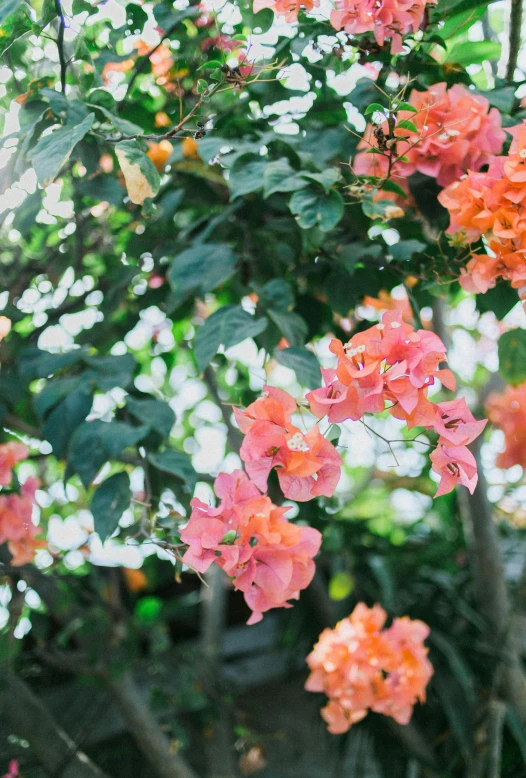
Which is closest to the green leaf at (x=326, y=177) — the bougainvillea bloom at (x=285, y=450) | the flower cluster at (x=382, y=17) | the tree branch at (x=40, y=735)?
the flower cluster at (x=382, y=17)

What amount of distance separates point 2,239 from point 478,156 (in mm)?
919

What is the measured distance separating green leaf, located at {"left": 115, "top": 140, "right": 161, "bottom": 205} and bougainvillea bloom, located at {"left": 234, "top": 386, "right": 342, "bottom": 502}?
25cm

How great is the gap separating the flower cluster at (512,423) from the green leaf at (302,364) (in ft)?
2.40

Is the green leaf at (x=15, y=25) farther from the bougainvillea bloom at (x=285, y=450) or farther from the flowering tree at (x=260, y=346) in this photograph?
the bougainvillea bloom at (x=285, y=450)

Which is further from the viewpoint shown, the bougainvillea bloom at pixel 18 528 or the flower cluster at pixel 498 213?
the bougainvillea bloom at pixel 18 528

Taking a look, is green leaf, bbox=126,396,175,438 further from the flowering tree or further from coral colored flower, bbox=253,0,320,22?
coral colored flower, bbox=253,0,320,22

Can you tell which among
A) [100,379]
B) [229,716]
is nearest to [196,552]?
[100,379]

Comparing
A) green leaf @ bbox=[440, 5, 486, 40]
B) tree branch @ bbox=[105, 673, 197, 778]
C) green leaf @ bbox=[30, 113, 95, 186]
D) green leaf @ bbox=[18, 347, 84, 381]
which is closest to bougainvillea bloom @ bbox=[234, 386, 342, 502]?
green leaf @ bbox=[30, 113, 95, 186]

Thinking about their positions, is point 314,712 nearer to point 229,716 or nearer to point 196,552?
point 229,716

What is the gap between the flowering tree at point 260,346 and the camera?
2.19 ft

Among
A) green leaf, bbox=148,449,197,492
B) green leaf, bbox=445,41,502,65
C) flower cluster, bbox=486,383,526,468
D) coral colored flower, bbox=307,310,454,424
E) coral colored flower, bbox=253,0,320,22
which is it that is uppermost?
coral colored flower, bbox=253,0,320,22

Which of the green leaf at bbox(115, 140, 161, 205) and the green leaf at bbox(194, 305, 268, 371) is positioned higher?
the green leaf at bbox(115, 140, 161, 205)

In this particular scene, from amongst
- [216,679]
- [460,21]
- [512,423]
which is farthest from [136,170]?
[216,679]

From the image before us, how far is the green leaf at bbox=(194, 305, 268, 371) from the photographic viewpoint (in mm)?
831
